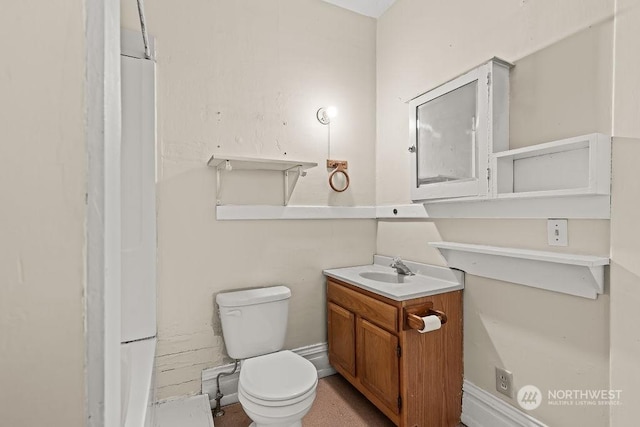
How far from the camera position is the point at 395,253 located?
2318mm

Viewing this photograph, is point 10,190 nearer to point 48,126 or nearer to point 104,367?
point 48,126

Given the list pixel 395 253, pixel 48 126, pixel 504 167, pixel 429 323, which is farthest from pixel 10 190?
pixel 395 253

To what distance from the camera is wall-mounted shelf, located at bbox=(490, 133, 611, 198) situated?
117 centimetres

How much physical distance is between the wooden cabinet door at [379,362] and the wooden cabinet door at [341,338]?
0.06 metres

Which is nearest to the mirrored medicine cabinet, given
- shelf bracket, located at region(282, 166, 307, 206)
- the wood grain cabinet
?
the wood grain cabinet

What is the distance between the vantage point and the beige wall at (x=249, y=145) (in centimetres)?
188

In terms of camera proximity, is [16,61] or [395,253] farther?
[395,253]

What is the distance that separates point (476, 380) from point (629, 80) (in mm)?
1529

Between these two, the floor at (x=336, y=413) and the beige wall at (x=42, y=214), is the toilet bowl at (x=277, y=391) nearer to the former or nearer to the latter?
the floor at (x=336, y=413)

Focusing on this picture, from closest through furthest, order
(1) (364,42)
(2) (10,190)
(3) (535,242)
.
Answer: (2) (10,190) < (3) (535,242) < (1) (364,42)


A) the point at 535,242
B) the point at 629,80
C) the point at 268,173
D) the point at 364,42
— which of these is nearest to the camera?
the point at 629,80

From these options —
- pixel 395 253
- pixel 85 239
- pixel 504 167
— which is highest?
pixel 504 167

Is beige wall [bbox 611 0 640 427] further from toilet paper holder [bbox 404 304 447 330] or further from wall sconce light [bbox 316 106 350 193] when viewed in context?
wall sconce light [bbox 316 106 350 193]

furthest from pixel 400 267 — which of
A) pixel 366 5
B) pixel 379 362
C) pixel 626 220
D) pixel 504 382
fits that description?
pixel 366 5
